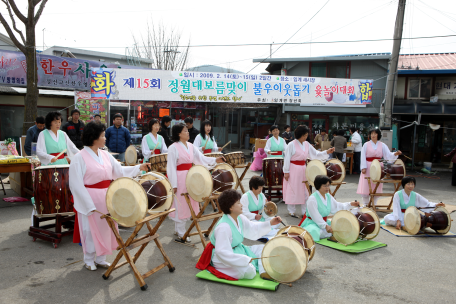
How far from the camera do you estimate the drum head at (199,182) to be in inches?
183

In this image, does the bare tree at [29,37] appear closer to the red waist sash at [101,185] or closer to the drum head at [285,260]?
the red waist sash at [101,185]

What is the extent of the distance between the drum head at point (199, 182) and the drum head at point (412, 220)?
327 centimetres

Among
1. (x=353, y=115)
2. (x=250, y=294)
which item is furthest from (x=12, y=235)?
(x=353, y=115)

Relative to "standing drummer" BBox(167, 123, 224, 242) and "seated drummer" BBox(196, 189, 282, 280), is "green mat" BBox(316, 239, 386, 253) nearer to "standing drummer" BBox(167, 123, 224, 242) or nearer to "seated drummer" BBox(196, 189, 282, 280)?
"seated drummer" BBox(196, 189, 282, 280)

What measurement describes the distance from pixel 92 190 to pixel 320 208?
10.1 ft

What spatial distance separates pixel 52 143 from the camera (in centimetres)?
534

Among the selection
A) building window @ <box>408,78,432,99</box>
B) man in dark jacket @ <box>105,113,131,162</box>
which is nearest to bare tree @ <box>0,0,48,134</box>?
man in dark jacket @ <box>105,113,131,162</box>

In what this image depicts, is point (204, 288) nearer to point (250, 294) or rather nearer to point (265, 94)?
point (250, 294)

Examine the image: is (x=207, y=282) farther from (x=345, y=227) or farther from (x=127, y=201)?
(x=345, y=227)

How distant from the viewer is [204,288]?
3.53 metres

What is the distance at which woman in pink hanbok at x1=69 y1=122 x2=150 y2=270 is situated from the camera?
11.9 ft

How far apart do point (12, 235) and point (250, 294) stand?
12.3ft

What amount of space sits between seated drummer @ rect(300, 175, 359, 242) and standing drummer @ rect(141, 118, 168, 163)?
3357 mm

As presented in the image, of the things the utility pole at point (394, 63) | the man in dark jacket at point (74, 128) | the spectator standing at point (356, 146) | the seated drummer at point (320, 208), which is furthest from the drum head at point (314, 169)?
the utility pole at point (394, 63)
